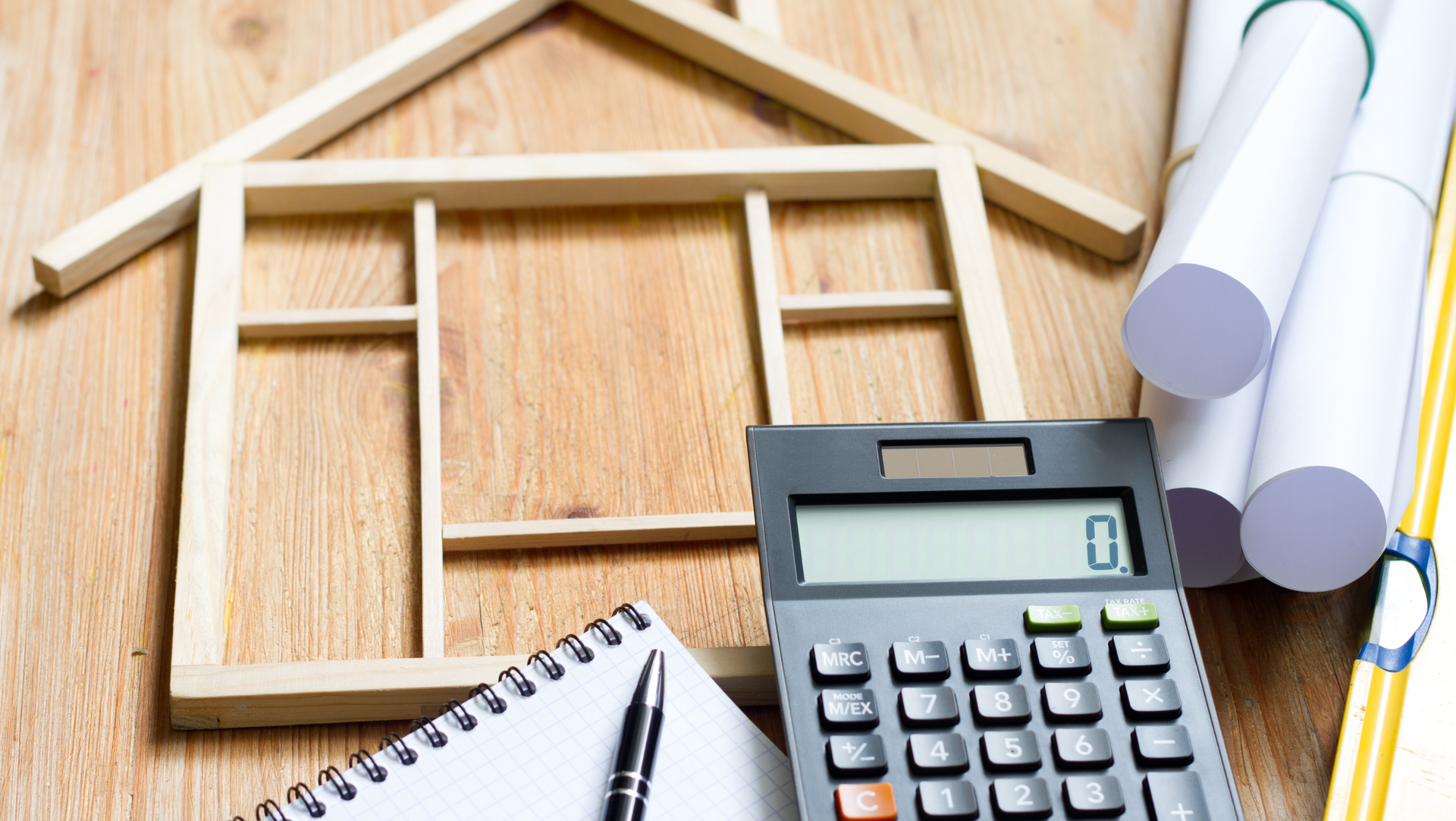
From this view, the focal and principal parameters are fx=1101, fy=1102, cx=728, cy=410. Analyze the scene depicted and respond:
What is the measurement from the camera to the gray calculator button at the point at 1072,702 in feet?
1.48

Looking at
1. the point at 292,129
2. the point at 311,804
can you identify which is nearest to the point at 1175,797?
the point at 311,804

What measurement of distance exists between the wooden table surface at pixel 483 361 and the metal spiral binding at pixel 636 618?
59mm

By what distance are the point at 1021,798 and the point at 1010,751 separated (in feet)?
0.06

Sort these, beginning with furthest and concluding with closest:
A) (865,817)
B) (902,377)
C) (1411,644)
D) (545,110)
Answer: (545,110), (902,377), (1411,644), (865,817)

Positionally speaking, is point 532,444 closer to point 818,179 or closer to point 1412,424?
point 818,179

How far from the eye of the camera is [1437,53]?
2.27ft

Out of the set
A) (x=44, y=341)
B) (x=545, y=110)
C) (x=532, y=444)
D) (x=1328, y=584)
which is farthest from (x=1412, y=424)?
(x=44, y=341)

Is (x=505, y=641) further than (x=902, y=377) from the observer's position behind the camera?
No

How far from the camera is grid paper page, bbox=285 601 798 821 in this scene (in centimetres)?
45

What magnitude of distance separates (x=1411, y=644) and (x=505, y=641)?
0.45m

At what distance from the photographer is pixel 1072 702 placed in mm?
455

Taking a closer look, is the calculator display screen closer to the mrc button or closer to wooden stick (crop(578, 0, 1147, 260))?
the mrc button

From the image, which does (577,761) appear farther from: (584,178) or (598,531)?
(584,178)

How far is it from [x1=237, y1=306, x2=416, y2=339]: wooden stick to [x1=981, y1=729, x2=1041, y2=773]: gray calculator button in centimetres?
40
